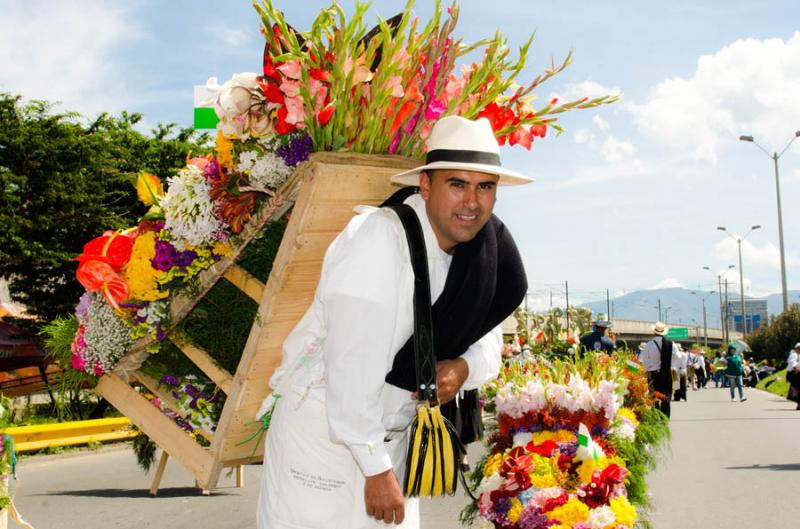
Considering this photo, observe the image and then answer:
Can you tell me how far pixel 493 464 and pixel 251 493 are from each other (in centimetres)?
508

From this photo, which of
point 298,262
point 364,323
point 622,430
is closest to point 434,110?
point 298,262

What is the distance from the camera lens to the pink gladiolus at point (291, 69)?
260cm

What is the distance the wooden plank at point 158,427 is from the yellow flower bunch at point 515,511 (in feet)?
6.02

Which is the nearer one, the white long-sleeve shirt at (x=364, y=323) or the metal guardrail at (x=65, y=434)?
the white long-sleeve shirt at (x=364, y=323)

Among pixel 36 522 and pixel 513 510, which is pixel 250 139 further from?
pixel 36 522

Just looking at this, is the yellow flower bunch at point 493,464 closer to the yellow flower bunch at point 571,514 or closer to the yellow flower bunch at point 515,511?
the yellow flower bunch at point 515,511


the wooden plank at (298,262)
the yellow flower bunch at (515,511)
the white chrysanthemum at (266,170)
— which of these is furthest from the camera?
the yellow flower bunch at (515,511)

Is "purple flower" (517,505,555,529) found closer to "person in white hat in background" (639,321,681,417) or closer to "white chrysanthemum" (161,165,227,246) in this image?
"white chrysanthemum" (161,165,227,246)

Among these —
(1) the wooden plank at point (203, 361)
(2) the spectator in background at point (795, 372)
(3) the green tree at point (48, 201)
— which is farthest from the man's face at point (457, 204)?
(2) the spectator in background at point (795, 372)

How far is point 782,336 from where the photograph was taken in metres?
58.0

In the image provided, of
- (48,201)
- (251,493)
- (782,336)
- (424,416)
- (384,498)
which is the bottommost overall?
(251,493)

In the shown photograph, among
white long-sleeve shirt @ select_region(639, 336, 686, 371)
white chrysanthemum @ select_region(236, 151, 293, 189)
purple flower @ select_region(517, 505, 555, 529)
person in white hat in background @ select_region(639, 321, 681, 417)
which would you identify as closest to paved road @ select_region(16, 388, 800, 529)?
person in white hat in background @ select_region(639, 321, 681, 417)

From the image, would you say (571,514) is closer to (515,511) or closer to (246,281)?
(515,511)

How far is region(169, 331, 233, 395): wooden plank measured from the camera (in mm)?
3031
